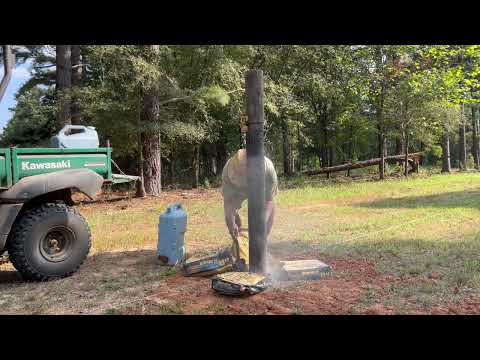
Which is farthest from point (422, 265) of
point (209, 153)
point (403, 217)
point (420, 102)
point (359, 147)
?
point (359, 147)

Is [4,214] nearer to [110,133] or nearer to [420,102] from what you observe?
[110,133]

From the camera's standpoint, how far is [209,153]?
25031 mm

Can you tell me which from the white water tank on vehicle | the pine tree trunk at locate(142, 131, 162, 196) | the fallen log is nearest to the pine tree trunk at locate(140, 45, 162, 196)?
the pine tree trunk at locate(142, 131, 162, 196)

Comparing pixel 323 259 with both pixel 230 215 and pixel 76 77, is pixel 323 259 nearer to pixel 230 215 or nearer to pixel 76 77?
pixel 230 215

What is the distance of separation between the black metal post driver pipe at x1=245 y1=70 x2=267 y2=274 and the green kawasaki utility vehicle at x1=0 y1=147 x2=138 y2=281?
6.27 feet

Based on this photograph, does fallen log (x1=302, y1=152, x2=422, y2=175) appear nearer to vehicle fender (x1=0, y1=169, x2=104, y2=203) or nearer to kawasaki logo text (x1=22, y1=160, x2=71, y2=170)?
vehicle fender (x1=0, y1=169, x2=104, y2=203)

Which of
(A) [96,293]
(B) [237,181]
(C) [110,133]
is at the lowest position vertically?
(A) [96,293]

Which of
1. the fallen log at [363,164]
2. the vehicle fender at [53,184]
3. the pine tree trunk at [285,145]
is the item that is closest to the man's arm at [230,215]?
the vehicle fender at [53,184]

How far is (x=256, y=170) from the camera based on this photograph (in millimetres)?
4227

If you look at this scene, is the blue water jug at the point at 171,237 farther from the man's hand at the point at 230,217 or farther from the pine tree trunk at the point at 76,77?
the pine tree trunk at the point at 76,77

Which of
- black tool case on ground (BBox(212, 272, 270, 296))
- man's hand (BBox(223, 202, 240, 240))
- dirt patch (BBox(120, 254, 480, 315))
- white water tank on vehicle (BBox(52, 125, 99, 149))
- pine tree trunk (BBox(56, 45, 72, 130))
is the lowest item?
dirt patch (BBox(120, 254, 480, 315))

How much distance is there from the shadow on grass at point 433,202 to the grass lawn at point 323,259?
0.04 metres

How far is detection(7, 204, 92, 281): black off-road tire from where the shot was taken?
14.6 ft

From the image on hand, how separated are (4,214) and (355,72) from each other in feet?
54.7
